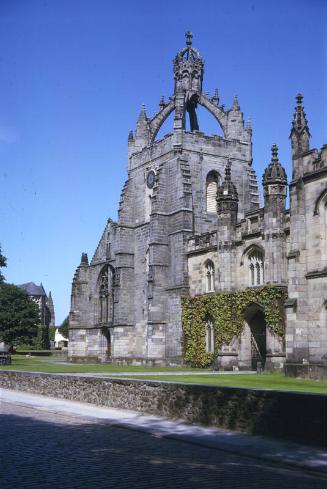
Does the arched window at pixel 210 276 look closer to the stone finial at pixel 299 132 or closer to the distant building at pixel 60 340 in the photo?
the stone finial at pixel 299 132

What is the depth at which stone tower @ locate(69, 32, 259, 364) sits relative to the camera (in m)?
44.2

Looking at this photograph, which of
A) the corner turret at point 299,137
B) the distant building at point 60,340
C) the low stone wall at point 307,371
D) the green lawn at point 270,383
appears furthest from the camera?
the distant building at point 60,340

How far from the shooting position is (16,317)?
85.9m

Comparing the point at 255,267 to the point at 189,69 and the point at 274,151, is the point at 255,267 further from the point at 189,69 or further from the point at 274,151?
the point at 189,69

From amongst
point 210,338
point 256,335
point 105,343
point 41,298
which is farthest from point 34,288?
point 256,335

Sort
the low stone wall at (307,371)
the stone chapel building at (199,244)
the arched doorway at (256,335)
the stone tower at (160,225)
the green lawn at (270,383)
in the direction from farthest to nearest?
the stone tower at (160,225) < the arched doorway at (256,335) < the stone chapel building at (199,244) < the low stone wall at (307,371) < the green lawn at (270,383)

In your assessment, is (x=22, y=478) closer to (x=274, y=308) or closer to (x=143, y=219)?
(x=274, y=308)

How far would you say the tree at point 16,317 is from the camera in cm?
8562

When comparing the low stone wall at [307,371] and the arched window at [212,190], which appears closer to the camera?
the low stone wall at [307,371]

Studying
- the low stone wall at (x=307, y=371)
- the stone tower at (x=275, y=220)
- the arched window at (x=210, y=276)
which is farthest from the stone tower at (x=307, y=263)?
the arched window at (x=210, y=276)

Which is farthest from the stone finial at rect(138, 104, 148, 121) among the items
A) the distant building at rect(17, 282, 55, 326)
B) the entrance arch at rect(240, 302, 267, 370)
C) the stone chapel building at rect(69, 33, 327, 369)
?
the distant building at rect(17, 282, 55, 326)

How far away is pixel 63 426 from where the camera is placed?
1574 centimetres

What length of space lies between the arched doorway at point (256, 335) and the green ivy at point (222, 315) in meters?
0.47

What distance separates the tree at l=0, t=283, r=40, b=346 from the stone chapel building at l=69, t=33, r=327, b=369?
30.6 meters
